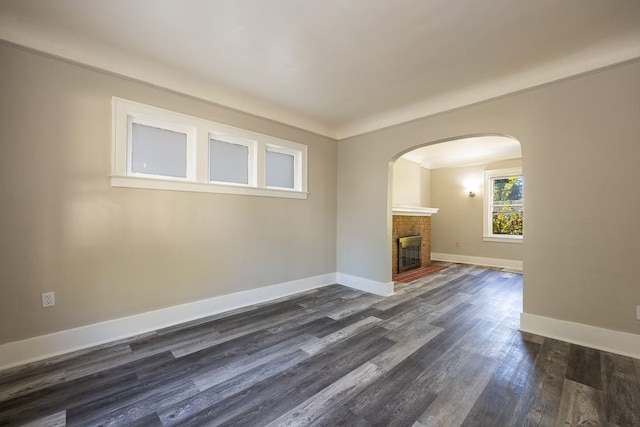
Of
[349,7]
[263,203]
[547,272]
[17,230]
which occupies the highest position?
[349,7]

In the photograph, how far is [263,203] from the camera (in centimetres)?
357

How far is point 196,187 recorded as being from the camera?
9.70 ft

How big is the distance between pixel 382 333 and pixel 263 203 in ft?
7.09

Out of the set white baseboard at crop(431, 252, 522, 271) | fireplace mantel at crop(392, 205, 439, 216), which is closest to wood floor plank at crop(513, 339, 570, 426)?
fireplace mantel at crop(392, 205, 439, 216)

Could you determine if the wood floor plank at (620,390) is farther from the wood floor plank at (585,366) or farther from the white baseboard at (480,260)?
the white baseboard at (480,260)

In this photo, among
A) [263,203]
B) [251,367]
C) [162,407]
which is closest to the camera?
[162,407]

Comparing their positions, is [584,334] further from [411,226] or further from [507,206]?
[507,206]

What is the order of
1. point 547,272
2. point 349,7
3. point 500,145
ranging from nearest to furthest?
point 349,7 < point 547,272 < point 500,145

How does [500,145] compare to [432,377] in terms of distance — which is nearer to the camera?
[432,377]

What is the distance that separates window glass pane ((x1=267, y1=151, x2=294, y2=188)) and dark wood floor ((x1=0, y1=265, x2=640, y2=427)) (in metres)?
1.92

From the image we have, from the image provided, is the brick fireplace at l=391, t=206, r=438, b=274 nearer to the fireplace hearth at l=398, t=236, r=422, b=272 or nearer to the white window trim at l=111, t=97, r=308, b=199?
the fireplace hearth at l=398, t=236, r=422, b=272

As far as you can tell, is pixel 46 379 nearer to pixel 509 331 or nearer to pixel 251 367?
pixel 251 367

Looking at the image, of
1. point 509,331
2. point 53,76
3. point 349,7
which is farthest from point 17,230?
point 509,331

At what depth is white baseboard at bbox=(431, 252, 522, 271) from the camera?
19.0 ft
